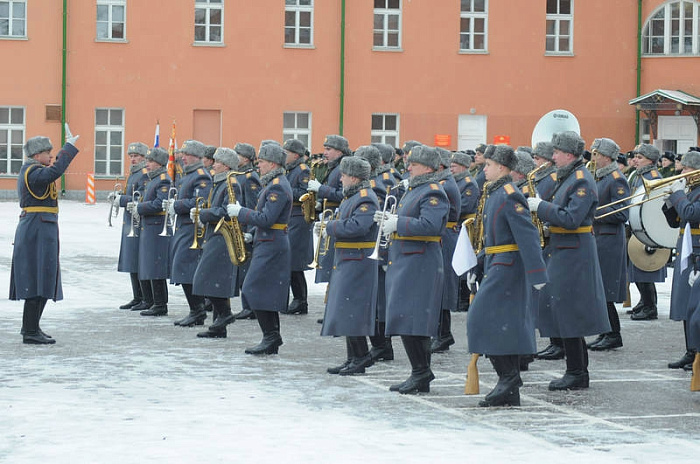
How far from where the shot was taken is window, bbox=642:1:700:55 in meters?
40.2

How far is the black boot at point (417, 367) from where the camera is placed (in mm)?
9945

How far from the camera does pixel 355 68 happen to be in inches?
1554

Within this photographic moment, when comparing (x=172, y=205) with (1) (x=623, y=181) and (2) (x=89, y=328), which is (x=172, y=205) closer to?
(2) (x=89, y=328)

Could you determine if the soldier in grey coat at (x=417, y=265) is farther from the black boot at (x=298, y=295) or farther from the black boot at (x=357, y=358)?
the black boot at (x=298, y=295)

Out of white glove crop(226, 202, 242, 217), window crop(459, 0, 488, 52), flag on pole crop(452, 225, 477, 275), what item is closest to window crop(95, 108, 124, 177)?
window crop(459, 0, 488, 52)

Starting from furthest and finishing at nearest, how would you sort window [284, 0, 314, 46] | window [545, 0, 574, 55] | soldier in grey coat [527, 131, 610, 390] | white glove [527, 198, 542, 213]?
window [545, 0, 574, 55]
window [284, 0, 314, 46]
soldier in grey coat [527, 131, 610, 390]
white glove [527, 198, 542, 213]

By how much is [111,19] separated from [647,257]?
26.3 meters

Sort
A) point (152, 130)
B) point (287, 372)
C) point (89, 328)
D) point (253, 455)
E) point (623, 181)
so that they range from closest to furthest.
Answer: point (253, 455) < point (287, 372) < point (623, 181) < point (89, 328) < point (152, 130)

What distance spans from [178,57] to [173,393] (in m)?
29.6

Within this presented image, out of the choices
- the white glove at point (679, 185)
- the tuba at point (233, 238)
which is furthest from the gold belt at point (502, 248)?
the tuba at point (233, 238)

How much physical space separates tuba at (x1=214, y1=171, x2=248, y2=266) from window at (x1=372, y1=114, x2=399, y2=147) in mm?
27171

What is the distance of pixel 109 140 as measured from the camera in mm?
38625

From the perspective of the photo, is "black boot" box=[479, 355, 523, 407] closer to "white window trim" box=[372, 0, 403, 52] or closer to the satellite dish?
the satellite dish

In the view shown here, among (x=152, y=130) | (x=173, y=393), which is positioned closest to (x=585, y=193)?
(x=173, y=393)
